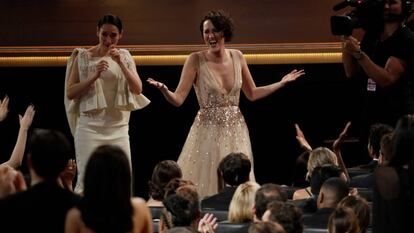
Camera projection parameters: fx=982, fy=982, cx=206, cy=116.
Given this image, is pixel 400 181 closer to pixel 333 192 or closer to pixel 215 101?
pixel 333 192

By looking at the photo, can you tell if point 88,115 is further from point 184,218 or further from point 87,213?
point 87,213

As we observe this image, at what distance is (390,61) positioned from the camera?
220 inches

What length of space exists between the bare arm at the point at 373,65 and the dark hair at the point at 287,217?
1.55m

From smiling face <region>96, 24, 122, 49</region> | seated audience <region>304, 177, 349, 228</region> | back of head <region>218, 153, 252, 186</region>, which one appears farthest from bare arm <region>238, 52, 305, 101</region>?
seated audience <region>304, 177, 349, 228</region>

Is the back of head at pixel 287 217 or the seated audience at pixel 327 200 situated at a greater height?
the back of head at pixel 287 217

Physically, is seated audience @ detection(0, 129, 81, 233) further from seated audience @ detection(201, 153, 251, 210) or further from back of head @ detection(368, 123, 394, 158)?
back of head @ detection(368, 123, 394, 158)

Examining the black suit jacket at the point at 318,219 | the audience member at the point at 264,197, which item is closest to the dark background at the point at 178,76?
the black suit jacket at the point at 318,219

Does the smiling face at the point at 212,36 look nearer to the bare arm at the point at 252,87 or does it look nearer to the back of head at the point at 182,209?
the bare arm at the point at 252,87

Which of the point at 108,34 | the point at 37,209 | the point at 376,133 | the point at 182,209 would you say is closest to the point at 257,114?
the point at 108,34

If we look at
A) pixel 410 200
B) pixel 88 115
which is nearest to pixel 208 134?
pixel 88 115

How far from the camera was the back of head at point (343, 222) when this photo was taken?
429 cm

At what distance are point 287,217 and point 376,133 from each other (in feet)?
6.62

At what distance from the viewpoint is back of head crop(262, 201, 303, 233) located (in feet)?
13.4

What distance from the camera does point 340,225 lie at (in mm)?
4289
